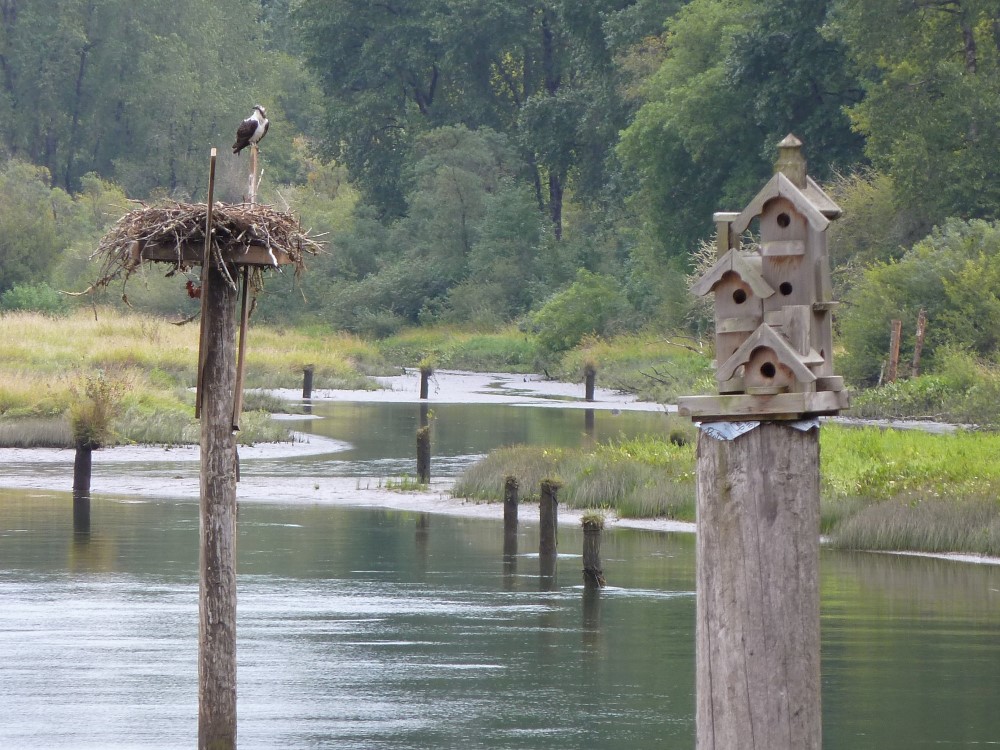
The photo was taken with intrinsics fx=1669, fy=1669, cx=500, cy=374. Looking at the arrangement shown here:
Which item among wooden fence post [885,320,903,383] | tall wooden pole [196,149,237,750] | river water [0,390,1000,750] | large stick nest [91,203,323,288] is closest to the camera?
large stick nest [91,203,323,288]

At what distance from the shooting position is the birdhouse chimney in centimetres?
440

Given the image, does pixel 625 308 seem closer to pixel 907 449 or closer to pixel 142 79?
pixel 907 449

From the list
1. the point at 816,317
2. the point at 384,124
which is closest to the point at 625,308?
the point at 384,124

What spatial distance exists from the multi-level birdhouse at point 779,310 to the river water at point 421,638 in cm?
629

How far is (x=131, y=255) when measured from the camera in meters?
8.57

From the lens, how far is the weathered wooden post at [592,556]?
15.3 metres

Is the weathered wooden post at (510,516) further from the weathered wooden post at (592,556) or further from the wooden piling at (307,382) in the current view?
the wooden piling at (307,382)

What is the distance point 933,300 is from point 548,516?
71.0ft

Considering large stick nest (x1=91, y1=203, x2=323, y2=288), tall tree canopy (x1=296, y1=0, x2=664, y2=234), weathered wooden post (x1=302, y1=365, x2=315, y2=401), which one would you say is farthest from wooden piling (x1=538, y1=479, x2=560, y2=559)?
tall tree canopy (x1=296, y1=0, x2=664, y2=234)

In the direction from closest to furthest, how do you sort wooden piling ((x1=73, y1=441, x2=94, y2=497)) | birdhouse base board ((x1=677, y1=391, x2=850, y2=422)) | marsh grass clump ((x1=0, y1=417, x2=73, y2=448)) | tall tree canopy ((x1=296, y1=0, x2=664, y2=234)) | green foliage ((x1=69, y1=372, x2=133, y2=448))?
1. birdhouse base board ((x1=677, y1=391, x2=850, y2=422))
2. wooden piling ((x1=73, y1=441, x2=94, y2=497))
3. green foliage ((x1=69, y1=372, x2=133, y2=448))
4. marsh grass clump ((x1=0, y1=417, x2=73, y2=448))
5. tall tree canopy ((x1=296, y1=0, x2=664, y2=234))

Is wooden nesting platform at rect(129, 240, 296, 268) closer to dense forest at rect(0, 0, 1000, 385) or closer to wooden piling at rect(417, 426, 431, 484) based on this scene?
wooden piling at rect(417, 426, 431, 484)

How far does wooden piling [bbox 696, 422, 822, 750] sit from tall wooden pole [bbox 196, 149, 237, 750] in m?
4.78

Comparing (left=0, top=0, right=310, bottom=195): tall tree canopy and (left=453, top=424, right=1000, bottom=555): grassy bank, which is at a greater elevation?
(left=0, top=0, right=310, bottom=195): tall tree canopy

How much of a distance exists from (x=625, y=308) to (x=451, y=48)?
25386 mm
